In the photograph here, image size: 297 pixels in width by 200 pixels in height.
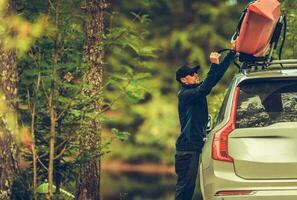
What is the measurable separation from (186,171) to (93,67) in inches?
84.5

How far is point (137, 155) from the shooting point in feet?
110

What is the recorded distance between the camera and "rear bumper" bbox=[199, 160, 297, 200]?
7.13 metres

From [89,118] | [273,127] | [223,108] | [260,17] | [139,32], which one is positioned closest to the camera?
[273,127]

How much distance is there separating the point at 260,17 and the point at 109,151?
252 cm

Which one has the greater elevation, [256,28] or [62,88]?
[256,28]

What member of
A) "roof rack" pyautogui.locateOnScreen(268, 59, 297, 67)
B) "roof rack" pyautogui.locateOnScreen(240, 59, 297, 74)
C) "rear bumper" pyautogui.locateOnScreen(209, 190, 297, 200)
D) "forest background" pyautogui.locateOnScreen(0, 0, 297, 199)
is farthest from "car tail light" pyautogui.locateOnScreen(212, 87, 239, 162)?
"forest background" pyautogui.locateOnScreen(0, 0, 297, 199)

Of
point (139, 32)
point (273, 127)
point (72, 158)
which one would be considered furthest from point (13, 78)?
point (273, 127)

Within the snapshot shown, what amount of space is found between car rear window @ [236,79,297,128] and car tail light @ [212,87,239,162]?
0.15 feet

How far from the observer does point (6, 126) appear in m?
9.53

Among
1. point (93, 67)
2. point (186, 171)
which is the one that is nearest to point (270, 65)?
point (186, 171)

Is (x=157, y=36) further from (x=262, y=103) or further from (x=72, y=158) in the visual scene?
(x=262, y=103)

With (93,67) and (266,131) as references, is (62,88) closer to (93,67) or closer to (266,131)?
(93,67)

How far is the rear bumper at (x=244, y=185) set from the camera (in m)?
7.13

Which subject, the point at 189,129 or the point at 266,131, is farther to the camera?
the point at 189,129
